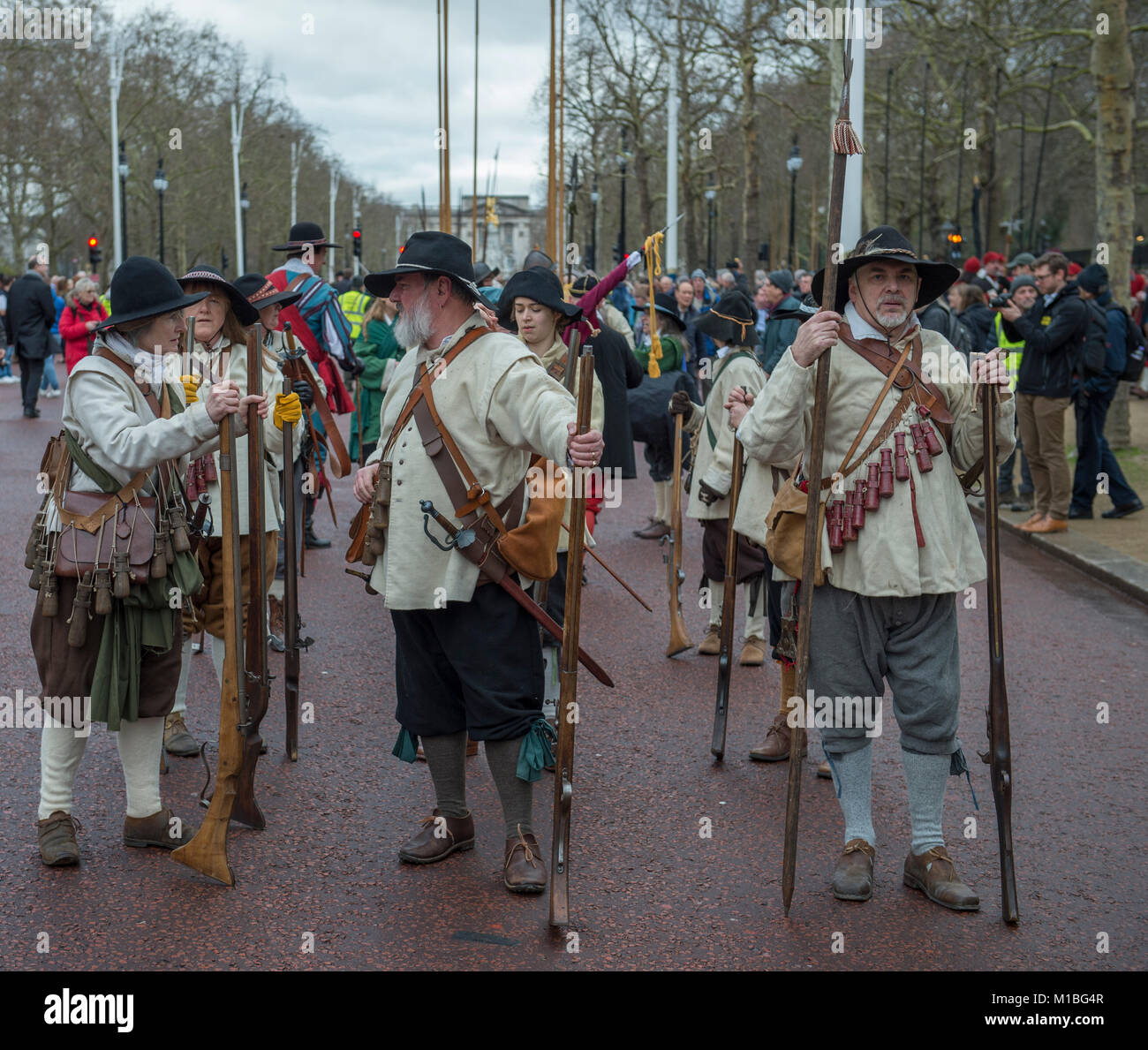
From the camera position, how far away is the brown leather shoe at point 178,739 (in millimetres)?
5938

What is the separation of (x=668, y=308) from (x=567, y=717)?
5722 millimetres

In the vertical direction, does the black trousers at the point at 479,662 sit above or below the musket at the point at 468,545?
below

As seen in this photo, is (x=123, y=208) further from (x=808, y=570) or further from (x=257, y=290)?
(x=808, y=570)

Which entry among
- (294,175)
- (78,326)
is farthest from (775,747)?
(294,175)

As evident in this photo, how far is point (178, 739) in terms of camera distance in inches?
235

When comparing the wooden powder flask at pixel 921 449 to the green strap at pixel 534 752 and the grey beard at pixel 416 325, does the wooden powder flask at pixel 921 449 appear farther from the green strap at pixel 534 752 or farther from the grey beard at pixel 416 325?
the grey beard at pixel 416 325

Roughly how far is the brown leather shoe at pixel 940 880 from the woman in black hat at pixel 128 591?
2.42m

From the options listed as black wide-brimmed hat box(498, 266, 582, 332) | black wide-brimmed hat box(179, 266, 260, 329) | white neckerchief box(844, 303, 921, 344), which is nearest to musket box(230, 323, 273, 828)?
black wide-brimmed hat box(179, 266, 260, 329)

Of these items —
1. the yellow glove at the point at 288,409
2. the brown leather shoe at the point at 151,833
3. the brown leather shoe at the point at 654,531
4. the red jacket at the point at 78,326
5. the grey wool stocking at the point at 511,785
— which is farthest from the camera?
the red jacket at the point at 78,326

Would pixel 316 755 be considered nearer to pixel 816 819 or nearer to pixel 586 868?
pixel 586 868

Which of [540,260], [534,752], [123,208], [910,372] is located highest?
[123,208]

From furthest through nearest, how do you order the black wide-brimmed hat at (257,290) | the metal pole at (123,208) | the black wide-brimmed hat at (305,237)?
the metal pole at (123,208) < the black wide-brimmed hat at (305,237) < the black wide-brimmed hat at (257,290)

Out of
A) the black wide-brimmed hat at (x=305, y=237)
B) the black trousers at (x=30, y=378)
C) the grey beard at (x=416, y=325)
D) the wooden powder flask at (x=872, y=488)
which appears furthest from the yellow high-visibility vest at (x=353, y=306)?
the wooden powder flask at (x=872, y=488)

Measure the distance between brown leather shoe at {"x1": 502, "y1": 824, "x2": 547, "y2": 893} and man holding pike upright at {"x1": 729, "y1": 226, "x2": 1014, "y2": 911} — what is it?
93cm
